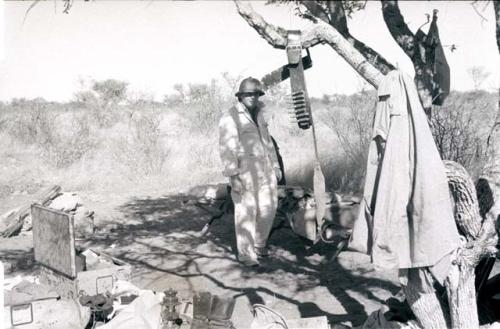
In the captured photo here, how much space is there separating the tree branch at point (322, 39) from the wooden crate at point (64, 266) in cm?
246

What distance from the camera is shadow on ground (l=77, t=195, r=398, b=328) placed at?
5.79m

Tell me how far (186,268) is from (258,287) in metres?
1.24

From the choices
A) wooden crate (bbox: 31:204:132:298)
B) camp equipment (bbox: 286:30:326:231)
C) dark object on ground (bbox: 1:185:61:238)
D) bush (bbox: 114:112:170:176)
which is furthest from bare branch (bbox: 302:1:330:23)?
bush (bbox: 114:112:170:176)

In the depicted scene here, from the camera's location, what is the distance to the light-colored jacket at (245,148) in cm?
746

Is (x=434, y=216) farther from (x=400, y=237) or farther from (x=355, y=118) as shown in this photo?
(x=355, y=118)

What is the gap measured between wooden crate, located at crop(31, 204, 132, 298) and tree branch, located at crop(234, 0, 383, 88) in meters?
2.46

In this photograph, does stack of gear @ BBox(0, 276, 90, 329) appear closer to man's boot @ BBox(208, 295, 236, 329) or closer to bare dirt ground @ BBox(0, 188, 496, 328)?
man's boot @ BBox(208, 295, 236, 329)

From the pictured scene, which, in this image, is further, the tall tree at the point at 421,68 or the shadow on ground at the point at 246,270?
the shadow on ground at the point at 246,270

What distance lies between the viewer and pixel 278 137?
72.3 feet

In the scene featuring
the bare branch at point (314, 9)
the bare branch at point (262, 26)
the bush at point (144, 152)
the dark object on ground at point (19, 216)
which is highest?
the bare branch at point (314, 9)

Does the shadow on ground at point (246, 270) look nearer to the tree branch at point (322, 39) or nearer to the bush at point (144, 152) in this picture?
the tree branch at point (322, 39)

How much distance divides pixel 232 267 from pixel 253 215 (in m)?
0.77

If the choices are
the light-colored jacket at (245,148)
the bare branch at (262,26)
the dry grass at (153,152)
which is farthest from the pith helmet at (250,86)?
the dry grass at (153,152)

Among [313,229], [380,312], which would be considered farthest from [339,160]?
[380,312]
